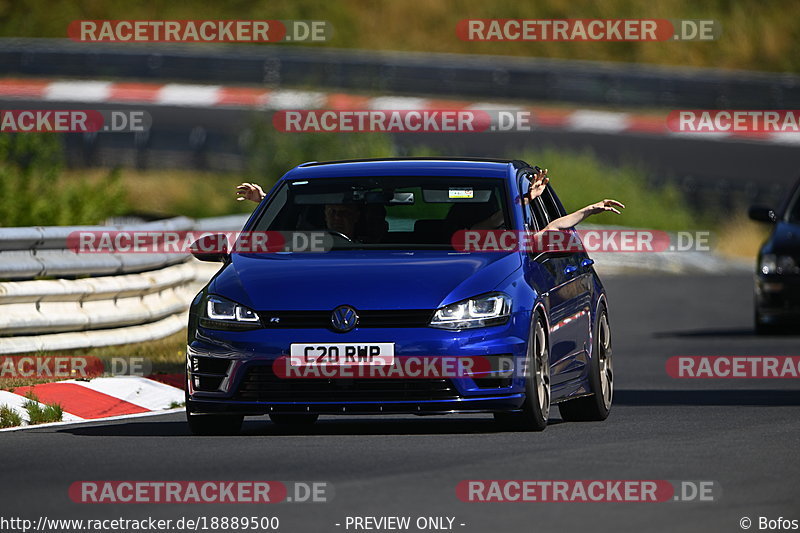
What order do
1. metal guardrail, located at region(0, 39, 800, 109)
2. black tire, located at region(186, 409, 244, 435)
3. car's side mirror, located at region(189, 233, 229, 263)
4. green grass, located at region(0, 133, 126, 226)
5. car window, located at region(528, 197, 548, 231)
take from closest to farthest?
1. black tire, located at region(186, 409, 244, 435)
2. car's side mirror, located at region(189, 233, 229, 263)
3. car window, located at region(528, 197, 548, 231)
4. green grass, located at region(0, 133, 126, 226)
5. metal guardrail, located at region(0, 39, 800, 109)

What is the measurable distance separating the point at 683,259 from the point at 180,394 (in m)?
A: 20.2

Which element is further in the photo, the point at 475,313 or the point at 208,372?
the point at 208,372

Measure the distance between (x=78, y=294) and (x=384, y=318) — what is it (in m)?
5.16

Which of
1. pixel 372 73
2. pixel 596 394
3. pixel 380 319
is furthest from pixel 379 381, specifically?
pixel 372 73

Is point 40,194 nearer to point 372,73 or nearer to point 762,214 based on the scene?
point 762,214

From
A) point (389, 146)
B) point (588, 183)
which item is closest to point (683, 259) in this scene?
point (588, 183)

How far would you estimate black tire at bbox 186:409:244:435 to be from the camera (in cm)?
1141

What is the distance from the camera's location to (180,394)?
1405cm

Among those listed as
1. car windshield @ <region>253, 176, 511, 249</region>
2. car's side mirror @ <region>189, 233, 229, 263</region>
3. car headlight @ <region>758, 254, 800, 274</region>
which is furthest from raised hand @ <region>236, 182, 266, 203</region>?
car headlight @ <region>758, 254, 800, 274</region>

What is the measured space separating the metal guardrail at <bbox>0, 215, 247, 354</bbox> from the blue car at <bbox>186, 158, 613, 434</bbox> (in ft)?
10.6

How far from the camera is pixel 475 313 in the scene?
10.9 metres

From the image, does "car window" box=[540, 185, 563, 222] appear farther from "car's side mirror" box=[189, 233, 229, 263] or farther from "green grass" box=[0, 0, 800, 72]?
"green grass" box=[0, 0, 800, 72]

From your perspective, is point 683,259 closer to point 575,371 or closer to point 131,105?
point 131,105

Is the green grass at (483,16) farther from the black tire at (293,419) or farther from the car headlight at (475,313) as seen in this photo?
the car headlight at (475,313)
